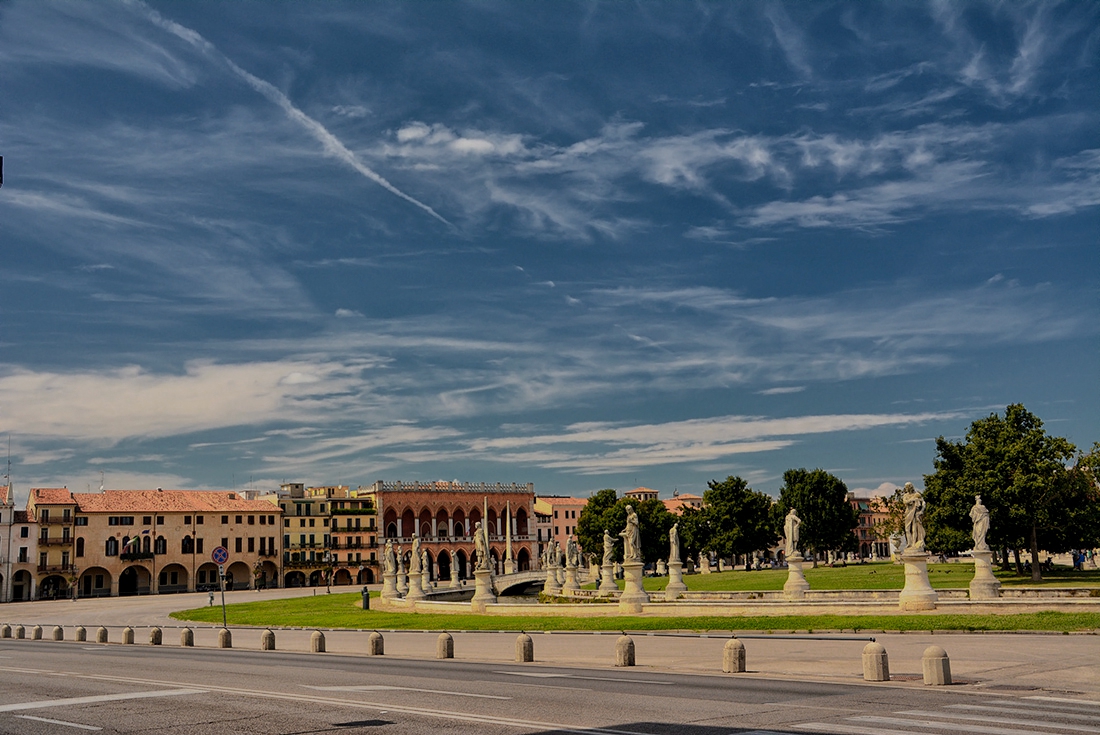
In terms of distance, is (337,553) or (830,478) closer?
(830,478)

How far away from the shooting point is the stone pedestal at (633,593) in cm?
4047

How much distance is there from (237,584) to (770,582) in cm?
7385

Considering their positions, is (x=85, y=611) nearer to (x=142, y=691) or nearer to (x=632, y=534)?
(x=632, y=534)

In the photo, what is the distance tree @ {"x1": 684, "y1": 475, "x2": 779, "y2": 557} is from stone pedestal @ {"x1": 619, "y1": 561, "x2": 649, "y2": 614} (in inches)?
2361

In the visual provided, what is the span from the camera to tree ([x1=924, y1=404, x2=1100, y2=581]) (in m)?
51.1

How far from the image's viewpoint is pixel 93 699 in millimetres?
18312

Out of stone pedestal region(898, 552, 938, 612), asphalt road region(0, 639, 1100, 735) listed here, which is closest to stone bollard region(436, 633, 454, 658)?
asphalt road region(0, 639, 1100, 735)

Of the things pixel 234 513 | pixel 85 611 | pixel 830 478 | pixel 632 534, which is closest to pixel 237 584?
pixel 234 513

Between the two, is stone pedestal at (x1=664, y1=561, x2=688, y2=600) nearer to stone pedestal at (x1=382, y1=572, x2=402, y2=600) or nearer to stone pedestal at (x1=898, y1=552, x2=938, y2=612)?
stone pedestal at (x1=898, y1=552, x2=938, y2=612)

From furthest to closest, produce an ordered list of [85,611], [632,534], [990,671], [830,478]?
1. [830,478]
2. [85,611]
3. [632,534]
4. [990,671]

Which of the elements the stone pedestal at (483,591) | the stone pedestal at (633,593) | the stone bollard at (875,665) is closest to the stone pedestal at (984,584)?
the stone pedestal at (633,593)

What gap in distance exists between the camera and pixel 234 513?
375ft

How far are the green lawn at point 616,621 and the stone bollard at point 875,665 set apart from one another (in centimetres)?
919

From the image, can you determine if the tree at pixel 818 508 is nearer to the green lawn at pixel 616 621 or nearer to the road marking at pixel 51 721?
the green lawn at pixel 616 621
